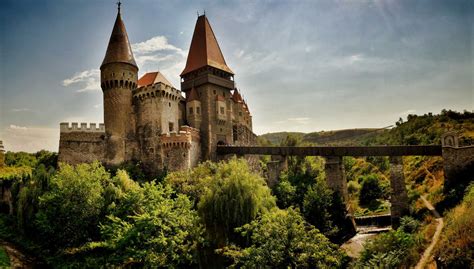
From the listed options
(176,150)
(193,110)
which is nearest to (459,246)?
(176,150)

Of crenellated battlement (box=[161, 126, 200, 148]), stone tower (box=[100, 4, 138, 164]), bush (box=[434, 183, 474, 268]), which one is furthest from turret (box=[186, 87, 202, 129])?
bush (box=[434, 183, 474, 268])

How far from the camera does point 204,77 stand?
115 feet

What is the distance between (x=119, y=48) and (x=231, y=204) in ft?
62.1

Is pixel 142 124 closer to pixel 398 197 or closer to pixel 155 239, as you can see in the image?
pixel 155 239

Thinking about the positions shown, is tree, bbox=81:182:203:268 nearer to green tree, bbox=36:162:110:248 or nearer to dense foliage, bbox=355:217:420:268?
green tree, bbox=36:162:110:248

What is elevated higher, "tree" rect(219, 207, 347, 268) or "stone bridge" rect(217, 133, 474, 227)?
"stone bridge" rect(217, 133, 474, 227)

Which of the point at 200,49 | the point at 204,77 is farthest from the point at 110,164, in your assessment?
the point at 200,49

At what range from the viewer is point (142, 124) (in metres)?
30.5

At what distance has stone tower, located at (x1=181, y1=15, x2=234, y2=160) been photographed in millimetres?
34062

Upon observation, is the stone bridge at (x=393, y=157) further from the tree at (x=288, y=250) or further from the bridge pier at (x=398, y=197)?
the tree at (x=288, y=250)

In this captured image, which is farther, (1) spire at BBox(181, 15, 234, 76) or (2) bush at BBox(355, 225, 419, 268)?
(1) spire at BBox(181, 15, 234, 76)

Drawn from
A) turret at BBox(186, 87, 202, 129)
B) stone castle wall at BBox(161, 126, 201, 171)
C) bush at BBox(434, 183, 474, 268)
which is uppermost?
turret at BBox(186, 87, 202, 129)

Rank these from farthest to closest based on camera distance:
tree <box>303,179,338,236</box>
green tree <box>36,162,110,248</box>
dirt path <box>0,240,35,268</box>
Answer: tree <box>303,179,338,236</box> < green tree <box>36,162,110,248</box> < dirt path <box>0,240,35,268</box>

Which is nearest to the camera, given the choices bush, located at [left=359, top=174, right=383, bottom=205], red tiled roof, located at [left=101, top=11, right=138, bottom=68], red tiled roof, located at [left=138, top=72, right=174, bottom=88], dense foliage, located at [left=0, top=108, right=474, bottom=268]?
dense foliage, located at [left=0, top=108, right=474, bottom=268]
